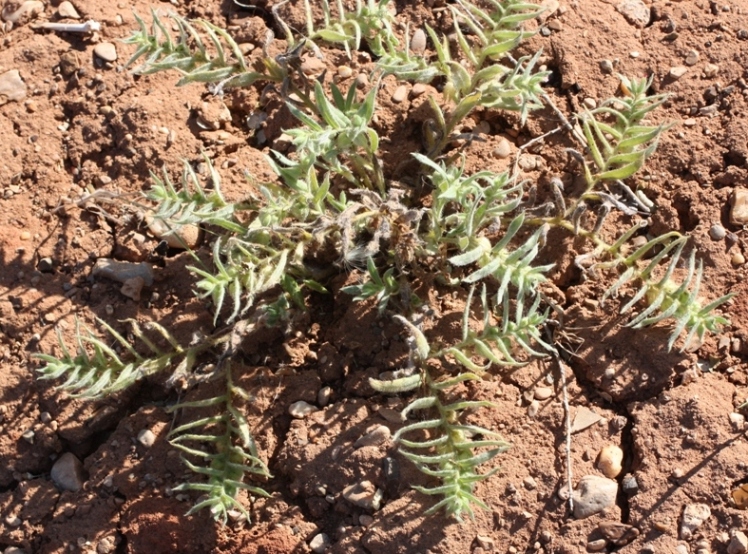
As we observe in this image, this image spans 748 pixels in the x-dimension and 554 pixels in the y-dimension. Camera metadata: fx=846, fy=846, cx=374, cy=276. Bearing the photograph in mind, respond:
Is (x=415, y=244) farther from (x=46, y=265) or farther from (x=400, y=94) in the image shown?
(x=46, y=265)

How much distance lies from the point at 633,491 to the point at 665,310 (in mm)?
566

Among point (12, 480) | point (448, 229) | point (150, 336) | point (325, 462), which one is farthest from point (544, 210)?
point (12, 480)

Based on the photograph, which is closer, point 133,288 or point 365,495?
point 365,495

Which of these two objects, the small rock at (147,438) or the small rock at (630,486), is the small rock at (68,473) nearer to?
the small rock at (147,438)

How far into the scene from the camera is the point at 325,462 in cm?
269

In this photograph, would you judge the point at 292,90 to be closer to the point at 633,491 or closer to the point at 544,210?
the point at 544,210

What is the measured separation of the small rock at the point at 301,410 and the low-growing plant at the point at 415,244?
15 centimetres

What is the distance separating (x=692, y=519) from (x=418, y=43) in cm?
187

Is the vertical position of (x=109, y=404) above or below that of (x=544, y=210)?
below

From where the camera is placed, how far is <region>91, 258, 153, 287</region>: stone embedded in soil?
9.71ft

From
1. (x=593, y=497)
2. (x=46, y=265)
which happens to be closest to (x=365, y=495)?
(x=593, y=497)

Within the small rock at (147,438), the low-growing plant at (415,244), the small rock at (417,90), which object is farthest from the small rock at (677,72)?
the small rock at (147,438)

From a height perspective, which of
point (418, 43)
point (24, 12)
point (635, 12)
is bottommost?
point (24, 12)

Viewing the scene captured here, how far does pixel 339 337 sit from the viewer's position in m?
2.83
